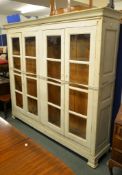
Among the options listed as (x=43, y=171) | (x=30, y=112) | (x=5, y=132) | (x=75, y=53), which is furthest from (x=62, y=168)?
(x=30, y=112)

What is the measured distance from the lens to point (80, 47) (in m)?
2.01

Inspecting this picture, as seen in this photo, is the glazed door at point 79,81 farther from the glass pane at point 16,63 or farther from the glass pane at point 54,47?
the glass pane at point 16,63

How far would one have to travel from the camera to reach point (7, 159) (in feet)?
3.84

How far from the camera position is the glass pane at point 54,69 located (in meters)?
2.29

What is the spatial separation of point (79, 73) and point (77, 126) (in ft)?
2.30

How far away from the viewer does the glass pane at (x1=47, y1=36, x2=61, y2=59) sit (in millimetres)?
2193

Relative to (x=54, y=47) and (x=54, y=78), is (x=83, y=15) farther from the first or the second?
(x=54, y=78)

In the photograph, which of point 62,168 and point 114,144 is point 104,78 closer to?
point 114,144

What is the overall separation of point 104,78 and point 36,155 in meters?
1.11

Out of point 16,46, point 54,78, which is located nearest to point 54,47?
point 54,78

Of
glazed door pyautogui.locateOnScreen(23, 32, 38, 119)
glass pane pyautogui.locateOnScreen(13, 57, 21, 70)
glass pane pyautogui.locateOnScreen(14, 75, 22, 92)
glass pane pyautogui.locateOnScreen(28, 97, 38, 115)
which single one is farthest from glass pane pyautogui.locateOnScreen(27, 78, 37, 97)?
glass pane pyautogui.locateOnScreen(13, 57, 21, 70)

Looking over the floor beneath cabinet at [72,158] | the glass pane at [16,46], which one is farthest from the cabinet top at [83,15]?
the floor beneath cabinet at [72,158]

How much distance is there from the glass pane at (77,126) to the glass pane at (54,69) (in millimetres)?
577

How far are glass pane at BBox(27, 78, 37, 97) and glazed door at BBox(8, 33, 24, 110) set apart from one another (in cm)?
21
